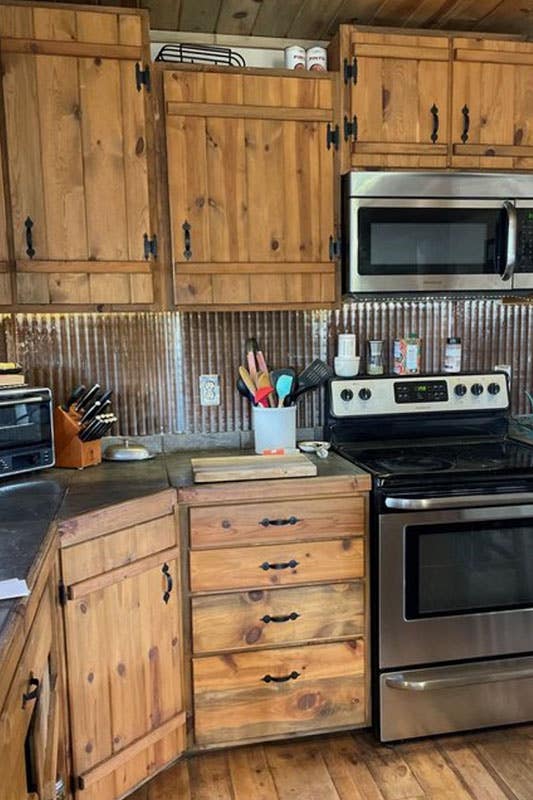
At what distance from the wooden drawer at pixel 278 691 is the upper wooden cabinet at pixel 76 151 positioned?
1.25 meters

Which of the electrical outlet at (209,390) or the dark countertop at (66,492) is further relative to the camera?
the electrical outlet at (209,390)

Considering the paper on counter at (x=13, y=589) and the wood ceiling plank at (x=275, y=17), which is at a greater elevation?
the wood ceiling plank at (x=275, y=17)

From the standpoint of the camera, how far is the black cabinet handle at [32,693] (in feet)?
3.27

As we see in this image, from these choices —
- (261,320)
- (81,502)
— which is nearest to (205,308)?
(261,320)

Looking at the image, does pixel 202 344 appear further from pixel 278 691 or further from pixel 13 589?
pixel 13 589

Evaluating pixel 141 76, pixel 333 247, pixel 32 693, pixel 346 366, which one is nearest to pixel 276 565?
pixel 346 366

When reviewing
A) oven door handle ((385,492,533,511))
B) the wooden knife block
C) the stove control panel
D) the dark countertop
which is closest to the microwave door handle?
the stove control panel

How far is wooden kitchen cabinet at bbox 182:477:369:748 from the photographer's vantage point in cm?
194

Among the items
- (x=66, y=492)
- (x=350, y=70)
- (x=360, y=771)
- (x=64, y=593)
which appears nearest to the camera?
(x=64, y=593)

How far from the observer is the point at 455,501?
1.96m

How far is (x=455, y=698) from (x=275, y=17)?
7.95ft

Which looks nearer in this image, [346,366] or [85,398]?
[85,398]

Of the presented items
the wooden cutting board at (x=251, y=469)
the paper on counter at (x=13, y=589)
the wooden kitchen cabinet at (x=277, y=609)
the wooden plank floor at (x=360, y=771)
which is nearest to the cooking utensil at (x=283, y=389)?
the wooden cutting board at (x=251, y=469)

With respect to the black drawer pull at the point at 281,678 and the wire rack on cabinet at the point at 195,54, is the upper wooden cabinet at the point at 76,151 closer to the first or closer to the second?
the wire rack on cabinet at the point at 195,54
